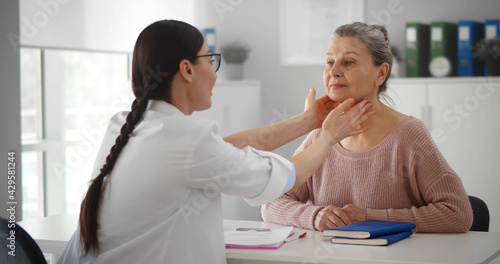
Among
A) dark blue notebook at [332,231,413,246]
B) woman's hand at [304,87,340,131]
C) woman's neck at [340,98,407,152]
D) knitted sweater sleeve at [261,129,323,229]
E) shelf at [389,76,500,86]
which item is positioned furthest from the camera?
shelf at [389,76,500,86]

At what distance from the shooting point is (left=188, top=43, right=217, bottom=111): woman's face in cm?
176

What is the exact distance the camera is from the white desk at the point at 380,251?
5.57 ft

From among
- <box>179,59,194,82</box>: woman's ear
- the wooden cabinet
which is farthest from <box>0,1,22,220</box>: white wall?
the wooden cabinet

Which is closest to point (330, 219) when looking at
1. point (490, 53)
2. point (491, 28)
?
point (490, 53)

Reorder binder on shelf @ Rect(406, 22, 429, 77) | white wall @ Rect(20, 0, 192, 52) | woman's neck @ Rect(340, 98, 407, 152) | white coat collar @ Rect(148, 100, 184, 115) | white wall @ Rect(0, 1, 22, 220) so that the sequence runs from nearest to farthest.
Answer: white coat collar @ Rect(148, 100, 184, 115) < woman's neck @ Rect(340, 98, 407, 152) < white wall @ Rect(0, 1, 22, 220) < white wall @ Rect(20, 0, 192, 52) < binder on shelf @ Rect(406, 22, 429, 77)

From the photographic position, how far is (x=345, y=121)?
2.12 m

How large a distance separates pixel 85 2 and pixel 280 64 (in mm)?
1745

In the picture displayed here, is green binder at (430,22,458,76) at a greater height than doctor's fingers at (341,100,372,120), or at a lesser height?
greater

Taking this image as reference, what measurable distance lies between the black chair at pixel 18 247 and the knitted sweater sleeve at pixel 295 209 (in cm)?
90

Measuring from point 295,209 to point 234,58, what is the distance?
120 inches

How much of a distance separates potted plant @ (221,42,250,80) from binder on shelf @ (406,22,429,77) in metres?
1.36

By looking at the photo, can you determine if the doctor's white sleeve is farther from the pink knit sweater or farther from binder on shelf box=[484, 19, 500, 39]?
binder on shelf box=[484, 19, 500, 39]

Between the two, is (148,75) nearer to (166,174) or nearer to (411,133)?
(166,174)

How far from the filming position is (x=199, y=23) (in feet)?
17.9
